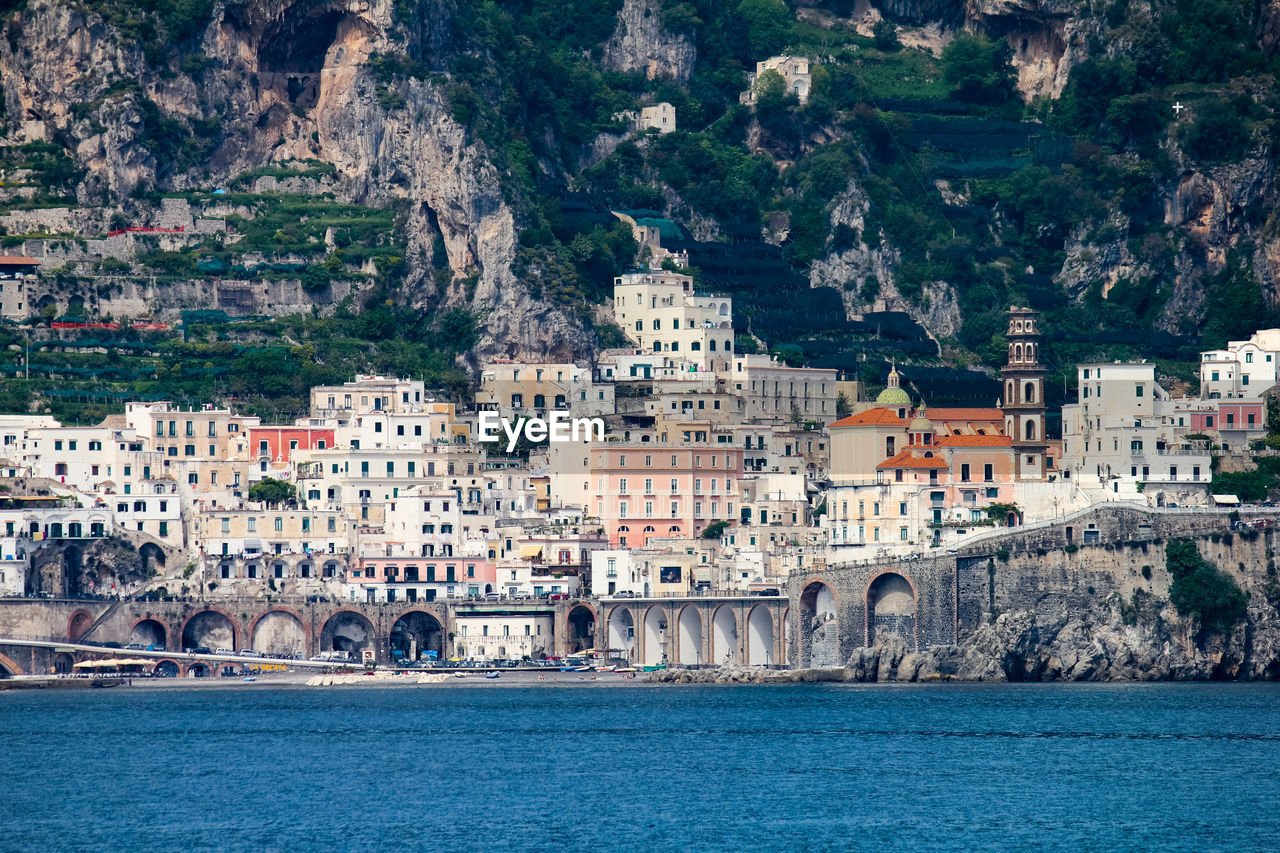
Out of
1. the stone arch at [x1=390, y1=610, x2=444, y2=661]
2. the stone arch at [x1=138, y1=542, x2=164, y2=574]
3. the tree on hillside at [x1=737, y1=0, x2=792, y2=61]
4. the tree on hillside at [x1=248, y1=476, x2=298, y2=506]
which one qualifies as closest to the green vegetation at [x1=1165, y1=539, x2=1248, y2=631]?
the stone arch at [x1=390, y1=610, x2=444, y2=661]

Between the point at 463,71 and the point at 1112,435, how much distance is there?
41952 millimetres

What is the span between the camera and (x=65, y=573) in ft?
429

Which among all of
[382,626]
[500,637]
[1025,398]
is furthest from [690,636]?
[1025,398]

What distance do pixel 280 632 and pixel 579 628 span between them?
12169mm

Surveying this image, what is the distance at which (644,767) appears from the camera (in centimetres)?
9819

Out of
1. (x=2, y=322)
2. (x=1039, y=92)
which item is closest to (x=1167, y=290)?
(x=1039, y=92)

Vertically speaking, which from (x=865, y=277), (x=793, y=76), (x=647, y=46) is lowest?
(x=865, y=277)

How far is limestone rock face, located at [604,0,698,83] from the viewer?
176 metres

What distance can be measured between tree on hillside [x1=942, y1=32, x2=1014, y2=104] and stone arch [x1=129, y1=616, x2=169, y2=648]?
69982mm

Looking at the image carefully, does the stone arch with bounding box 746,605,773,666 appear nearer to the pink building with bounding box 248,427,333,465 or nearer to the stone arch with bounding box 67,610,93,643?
the pink building with bounding box 248,427,333,465

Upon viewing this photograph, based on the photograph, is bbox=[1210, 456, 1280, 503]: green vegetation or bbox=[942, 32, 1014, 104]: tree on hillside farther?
bbox=[942, 32, 1014, 104]: tree on hillside

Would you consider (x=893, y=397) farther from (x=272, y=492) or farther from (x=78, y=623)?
(x=78, y=623)

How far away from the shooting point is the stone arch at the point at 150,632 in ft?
418

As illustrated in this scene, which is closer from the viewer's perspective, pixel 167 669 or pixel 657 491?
pixel 167 669
